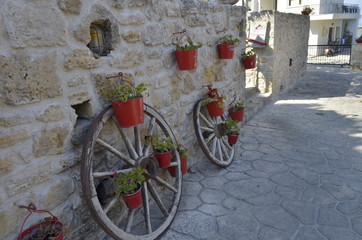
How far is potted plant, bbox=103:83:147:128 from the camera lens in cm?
193

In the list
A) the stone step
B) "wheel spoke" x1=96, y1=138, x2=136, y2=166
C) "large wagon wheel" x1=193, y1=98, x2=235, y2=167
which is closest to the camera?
"wheel spoke" x1=96, y1=138, x2=136, y2=166

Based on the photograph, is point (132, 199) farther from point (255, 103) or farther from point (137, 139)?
point (255, 103)

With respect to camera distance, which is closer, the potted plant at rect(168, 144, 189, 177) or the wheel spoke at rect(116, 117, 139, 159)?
the wheel spoke at rect(116, 117, 139, 159)

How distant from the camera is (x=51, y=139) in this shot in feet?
5.54

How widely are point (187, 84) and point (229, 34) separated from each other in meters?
1.25

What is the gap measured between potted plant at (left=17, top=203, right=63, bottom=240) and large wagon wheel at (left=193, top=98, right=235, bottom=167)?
6.01 ft

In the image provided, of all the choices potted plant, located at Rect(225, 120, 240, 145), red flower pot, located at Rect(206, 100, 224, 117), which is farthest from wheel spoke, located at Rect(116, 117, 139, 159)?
potted plant, located at Rect(225, 120, 240, 145)

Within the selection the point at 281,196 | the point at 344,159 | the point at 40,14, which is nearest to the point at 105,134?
the point at 40,14

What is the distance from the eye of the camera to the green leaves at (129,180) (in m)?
1.93

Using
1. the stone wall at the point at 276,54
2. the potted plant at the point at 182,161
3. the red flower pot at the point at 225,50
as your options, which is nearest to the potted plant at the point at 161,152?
the potted plant at the point at 182,161

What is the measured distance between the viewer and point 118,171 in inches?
78.5

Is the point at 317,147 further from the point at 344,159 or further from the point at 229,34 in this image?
the point at 229,34

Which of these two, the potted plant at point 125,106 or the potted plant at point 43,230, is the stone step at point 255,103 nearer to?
the potted plant at point 125,106

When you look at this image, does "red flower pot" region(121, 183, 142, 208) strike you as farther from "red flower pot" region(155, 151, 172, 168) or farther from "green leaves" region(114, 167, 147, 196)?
"red flower pot" region(155, 151, 172, 168)
